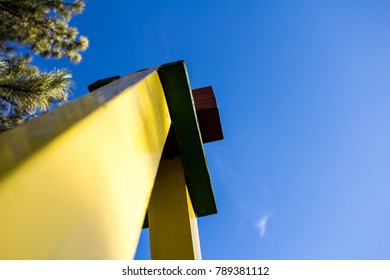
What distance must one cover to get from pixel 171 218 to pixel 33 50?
4.32 m

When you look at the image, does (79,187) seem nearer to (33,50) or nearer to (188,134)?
(188,134)

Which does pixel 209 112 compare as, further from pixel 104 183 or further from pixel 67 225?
pixel 67 225

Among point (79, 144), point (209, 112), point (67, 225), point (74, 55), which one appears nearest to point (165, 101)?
point (209, 112)

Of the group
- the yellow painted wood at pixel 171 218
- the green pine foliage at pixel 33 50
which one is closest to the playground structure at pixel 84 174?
the yellow painted wood at pixel 171 218

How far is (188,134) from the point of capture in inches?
90.2

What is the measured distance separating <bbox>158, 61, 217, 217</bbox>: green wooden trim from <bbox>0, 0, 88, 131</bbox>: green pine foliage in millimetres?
2149

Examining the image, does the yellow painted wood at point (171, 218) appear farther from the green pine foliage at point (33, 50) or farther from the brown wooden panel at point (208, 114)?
the green pine foliage at point (33, 50)

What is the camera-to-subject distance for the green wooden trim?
203 cm

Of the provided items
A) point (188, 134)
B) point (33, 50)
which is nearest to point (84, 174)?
point (188, 134)

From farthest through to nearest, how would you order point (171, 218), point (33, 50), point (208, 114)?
1. point (33, 50)
2. point (208, 114)
3. point (171, 218)

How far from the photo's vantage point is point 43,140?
24.2 inches

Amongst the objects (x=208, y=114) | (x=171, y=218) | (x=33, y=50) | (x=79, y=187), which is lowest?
(x=171, y=218)

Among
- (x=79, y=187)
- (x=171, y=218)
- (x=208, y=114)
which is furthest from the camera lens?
(x=208, y=114)
